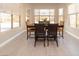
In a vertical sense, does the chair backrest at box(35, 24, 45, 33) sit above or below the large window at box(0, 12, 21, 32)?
below

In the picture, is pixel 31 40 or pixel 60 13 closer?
pixel 60 13

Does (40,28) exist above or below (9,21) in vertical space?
below

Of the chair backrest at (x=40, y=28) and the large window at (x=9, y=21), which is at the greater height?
the large window at (x=9, y=21)

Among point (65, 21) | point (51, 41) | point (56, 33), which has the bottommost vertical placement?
point (51, 41)

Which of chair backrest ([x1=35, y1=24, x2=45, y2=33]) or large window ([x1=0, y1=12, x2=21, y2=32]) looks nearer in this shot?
large window ([x1=0, y1=12, x2=21, y2=32])

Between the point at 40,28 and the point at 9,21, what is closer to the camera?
the point at 9,21

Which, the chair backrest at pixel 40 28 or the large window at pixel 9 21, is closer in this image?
the large window at pixel 9 21

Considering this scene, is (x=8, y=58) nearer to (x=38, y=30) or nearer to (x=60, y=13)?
(x=60, y=13)

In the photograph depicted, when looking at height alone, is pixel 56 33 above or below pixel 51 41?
above

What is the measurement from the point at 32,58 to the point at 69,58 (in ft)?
1.22

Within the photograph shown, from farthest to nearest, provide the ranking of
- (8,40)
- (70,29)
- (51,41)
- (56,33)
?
(51,41), (56,33), (8,40), (70,29)

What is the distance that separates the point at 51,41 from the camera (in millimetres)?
5547

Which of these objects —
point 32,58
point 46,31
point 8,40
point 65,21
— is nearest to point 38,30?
point 46,31

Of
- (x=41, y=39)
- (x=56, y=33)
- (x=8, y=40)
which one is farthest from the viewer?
(x=41, y=39)
